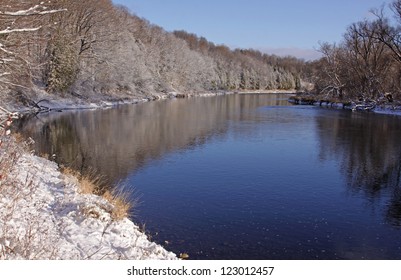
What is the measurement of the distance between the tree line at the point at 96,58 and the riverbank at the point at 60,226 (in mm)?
3325

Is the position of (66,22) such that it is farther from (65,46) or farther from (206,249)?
(206,249)

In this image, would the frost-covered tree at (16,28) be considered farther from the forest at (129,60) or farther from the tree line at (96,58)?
the forest at (129,60)

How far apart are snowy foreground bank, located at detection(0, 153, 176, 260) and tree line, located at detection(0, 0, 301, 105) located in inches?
130

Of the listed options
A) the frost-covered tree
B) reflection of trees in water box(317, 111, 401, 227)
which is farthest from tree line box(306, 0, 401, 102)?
the frost-covered tree

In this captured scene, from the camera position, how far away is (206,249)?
319 inches

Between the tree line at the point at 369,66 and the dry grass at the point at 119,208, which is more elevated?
the tree line at the point at 369,66

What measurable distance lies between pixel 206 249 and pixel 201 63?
85.6 meters

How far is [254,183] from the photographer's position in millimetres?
13023

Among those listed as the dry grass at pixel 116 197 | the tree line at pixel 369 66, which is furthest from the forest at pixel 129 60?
the dry grass at pixel 116 197

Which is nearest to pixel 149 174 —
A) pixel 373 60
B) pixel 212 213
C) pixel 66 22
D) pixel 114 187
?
pixel 114 187

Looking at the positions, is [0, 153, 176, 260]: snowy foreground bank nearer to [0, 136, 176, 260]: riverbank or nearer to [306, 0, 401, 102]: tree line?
[0, 136, 176, 260]: riverbank

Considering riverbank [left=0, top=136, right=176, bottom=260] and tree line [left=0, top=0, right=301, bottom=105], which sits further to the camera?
Answer: tree line [left=0, top=0, right=301, bottom=105]

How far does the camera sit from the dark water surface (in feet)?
28.3

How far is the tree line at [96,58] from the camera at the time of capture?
18339mm
